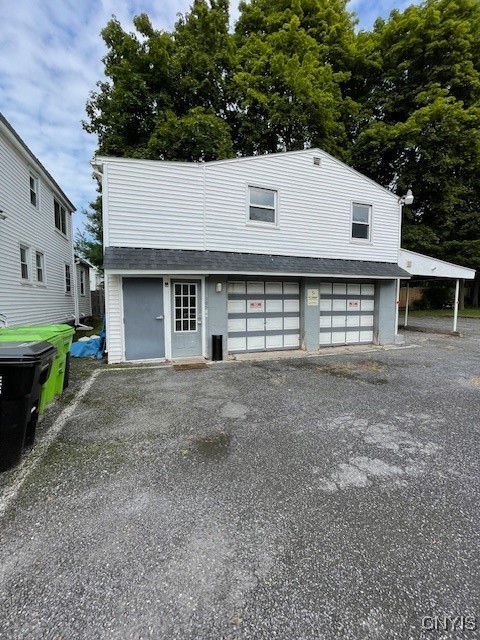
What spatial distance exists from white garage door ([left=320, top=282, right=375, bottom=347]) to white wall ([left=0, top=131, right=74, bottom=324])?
9140mm

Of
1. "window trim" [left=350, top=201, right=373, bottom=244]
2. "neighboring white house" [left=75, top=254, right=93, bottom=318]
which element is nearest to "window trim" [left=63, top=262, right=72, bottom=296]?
"neighboring white house" [left=75, top=254, right=93, bottom=318]

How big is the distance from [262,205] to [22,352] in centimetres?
754

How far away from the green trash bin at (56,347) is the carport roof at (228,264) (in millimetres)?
2115

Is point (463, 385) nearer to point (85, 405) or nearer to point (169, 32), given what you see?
point (85, 405)

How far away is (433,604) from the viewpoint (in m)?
1.76

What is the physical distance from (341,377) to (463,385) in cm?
230

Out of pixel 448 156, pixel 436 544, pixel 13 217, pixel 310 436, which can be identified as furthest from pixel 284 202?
pixel 448 156

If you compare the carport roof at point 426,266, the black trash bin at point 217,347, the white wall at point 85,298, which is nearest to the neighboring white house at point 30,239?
the white wall at point 85,298

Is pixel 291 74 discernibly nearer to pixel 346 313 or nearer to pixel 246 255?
pixel 246 255

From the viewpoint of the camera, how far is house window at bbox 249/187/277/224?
885cm

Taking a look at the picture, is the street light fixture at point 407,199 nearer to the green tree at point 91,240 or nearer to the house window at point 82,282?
the house window at point 82,282

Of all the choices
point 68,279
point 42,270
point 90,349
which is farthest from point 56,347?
point 68,279

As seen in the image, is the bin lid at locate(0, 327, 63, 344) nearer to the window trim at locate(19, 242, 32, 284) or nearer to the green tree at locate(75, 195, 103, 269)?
the window trim at locate(19, 242, 32, 284)

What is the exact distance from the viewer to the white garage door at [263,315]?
8727 millimetres
